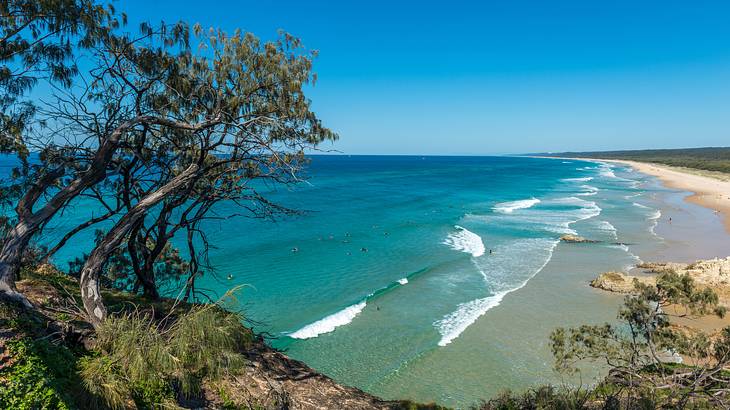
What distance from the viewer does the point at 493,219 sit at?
136ft

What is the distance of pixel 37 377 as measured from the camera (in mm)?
4047

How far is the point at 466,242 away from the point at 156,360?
1110 inches

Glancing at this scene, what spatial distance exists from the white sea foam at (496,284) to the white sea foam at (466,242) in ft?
5.05

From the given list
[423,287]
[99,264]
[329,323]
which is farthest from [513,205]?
[99,264]

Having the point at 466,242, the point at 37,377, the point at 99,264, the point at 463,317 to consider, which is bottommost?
the point at 463,317

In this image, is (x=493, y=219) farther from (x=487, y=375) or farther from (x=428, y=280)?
(x=487, y=375)

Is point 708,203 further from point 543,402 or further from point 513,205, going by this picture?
point 543,402

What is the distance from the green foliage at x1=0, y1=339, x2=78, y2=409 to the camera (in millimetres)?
3736

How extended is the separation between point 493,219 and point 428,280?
21.6 m

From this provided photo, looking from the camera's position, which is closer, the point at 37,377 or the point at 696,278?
the point at 37,377

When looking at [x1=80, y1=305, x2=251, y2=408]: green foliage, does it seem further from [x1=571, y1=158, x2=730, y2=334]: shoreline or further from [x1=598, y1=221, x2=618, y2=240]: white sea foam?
[x1=598, y1=221, x2=618, y2=240]: white sea foam

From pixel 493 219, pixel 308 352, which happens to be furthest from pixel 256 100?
pixel 493 219

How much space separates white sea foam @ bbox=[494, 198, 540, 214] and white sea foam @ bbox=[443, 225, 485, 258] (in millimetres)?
14348

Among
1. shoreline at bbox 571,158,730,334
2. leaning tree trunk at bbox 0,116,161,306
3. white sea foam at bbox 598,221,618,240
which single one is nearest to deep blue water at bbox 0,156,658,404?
white sea foam at bbox 598,221,618,240
